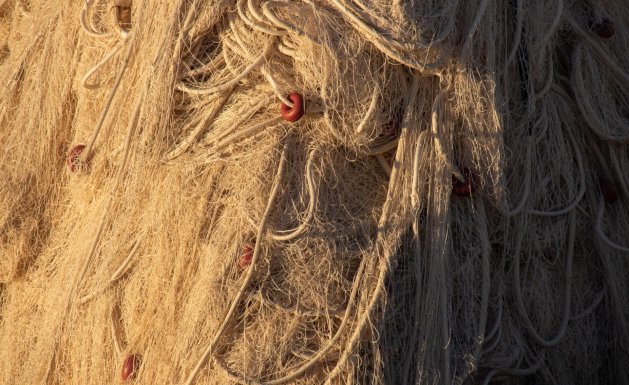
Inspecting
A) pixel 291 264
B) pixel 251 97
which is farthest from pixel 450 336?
pixel 251 97

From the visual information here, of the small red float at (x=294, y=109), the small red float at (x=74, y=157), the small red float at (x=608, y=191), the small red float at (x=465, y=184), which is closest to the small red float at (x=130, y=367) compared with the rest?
the small red float at (x=74, y=157)

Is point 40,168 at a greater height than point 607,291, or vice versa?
point 40,168

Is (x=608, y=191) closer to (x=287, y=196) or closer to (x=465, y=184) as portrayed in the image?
(x=465, y=184)

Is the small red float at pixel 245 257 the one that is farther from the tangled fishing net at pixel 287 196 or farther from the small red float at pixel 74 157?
the small red float at pixel 74 157

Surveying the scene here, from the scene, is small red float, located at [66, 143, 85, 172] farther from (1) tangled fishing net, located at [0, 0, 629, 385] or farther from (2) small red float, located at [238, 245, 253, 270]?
(2) small red float, located at [238, 245, 253, 270]

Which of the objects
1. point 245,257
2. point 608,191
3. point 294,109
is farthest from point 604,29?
point 245,257

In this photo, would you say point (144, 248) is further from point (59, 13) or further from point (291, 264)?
point (59, 13)

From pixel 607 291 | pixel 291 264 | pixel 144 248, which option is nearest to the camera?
pixel 291 264

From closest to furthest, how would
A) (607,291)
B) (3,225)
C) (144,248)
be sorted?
1. (144,248)
2. (3,225)
3. (607,291)
